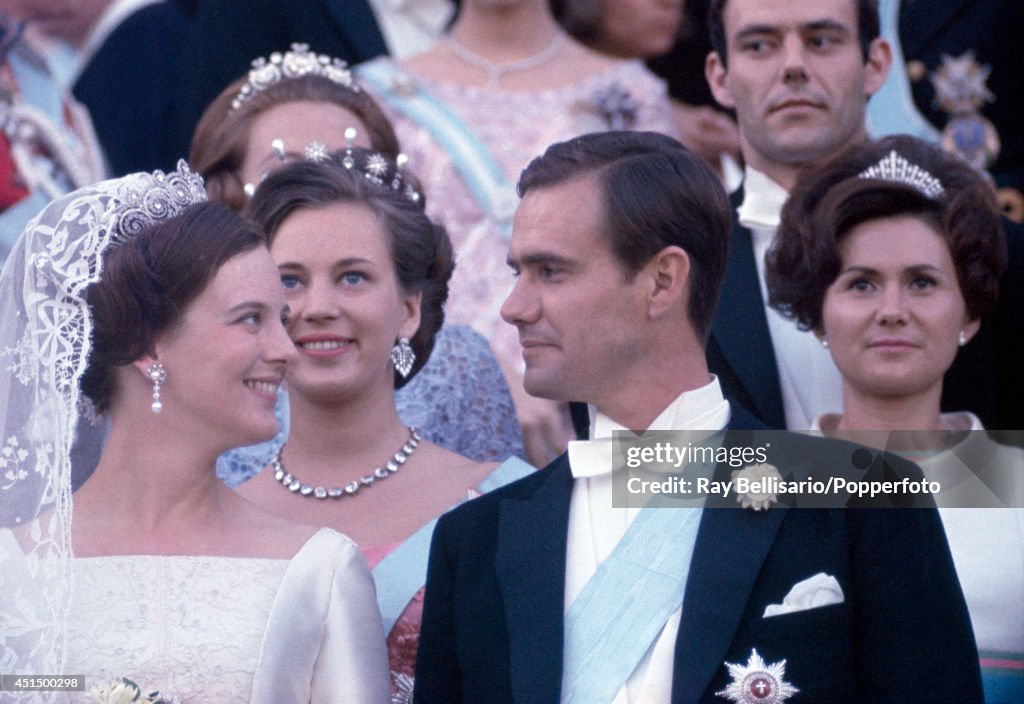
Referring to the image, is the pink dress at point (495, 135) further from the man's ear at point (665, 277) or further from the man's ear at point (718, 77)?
the man's ear at point (665, 277)

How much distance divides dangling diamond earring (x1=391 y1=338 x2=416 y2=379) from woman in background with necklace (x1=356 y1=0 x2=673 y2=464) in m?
0.96

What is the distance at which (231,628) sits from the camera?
3.63 metres

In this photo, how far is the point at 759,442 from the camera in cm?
354

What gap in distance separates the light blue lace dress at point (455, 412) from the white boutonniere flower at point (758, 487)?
1.55 metres

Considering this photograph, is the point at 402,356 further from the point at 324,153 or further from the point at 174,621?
the point at 174,621

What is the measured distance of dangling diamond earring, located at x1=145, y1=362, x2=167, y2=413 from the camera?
376 centimetres

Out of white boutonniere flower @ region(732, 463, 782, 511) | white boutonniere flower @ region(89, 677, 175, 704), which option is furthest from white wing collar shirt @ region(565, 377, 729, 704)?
white boutonniere flower @ region(89, 677, 175, 704)

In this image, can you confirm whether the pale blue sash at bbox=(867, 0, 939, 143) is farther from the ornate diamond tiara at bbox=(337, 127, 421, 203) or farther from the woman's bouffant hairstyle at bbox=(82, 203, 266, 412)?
the woman's bouffant hairstyle at bbox=(82, 203, 266, 412)

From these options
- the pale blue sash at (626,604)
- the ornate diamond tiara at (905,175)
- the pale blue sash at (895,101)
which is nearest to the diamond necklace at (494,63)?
the pale blue sash at (895,101)

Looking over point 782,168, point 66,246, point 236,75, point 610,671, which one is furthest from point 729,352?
point 236,75

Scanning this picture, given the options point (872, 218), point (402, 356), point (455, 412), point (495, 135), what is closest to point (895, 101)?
point (495, 135)

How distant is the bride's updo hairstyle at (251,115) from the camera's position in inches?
201

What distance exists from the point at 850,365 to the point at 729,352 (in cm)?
43

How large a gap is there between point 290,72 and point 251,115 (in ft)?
0.79
